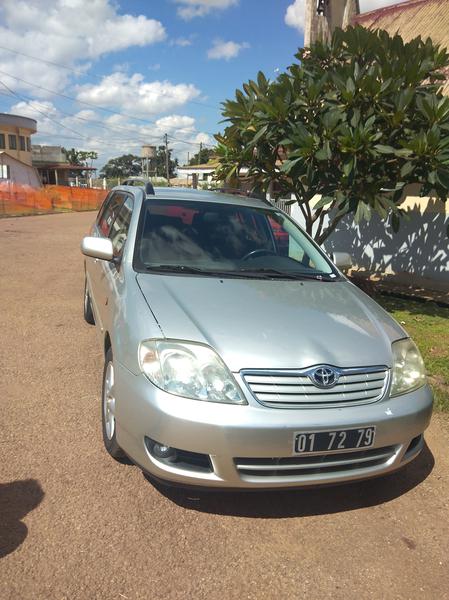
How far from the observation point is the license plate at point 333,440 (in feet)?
7.67

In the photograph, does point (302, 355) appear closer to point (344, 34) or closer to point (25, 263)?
point (344, 34)

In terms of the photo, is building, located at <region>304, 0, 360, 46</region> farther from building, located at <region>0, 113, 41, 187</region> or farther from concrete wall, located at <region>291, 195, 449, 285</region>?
building, located at <region>0, 113, 41, 187</region>

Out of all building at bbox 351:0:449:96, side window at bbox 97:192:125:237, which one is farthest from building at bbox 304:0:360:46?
side window at bbox 97:192:125:237

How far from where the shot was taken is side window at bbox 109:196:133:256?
3776mm

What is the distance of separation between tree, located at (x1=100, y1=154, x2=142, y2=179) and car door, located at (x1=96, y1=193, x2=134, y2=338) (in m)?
112

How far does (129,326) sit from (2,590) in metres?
1.32

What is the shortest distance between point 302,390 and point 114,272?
5.81 ft

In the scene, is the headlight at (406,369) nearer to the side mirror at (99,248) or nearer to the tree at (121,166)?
the side mirror at (99,248)

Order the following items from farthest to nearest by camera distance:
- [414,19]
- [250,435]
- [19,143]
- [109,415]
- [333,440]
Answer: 1. [19,143]
2. [414,19]
3. [109,415]
4. [333,440]
5. [250,435]

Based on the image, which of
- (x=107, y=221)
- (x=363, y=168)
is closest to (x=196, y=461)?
(x=107, y=221)

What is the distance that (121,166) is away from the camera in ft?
379

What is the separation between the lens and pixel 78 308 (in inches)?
264


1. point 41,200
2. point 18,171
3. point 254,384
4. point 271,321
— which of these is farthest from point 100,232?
point 18,171

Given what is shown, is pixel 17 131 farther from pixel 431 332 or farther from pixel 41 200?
pixel 431 332
